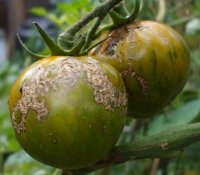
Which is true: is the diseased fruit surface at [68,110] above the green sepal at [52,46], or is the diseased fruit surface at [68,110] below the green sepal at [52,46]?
below

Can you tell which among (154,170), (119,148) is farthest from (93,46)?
(154,170)

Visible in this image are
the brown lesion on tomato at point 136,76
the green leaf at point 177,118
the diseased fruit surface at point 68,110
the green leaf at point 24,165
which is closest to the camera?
the diseased fruit surface at point 68,110

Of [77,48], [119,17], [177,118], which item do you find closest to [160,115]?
[177,118]

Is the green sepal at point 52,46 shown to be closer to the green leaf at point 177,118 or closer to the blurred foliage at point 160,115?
the blurred foliage at point 160,115

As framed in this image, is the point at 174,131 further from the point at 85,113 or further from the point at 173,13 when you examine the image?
the point at 173,13

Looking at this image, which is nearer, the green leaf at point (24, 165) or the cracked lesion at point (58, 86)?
the cracked lesion at point (58, 86)

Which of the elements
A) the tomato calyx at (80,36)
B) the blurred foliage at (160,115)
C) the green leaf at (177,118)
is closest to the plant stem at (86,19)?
the tomato calyx at (80,36)

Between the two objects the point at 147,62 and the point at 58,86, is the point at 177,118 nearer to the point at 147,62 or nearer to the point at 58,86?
the point at 147,62
